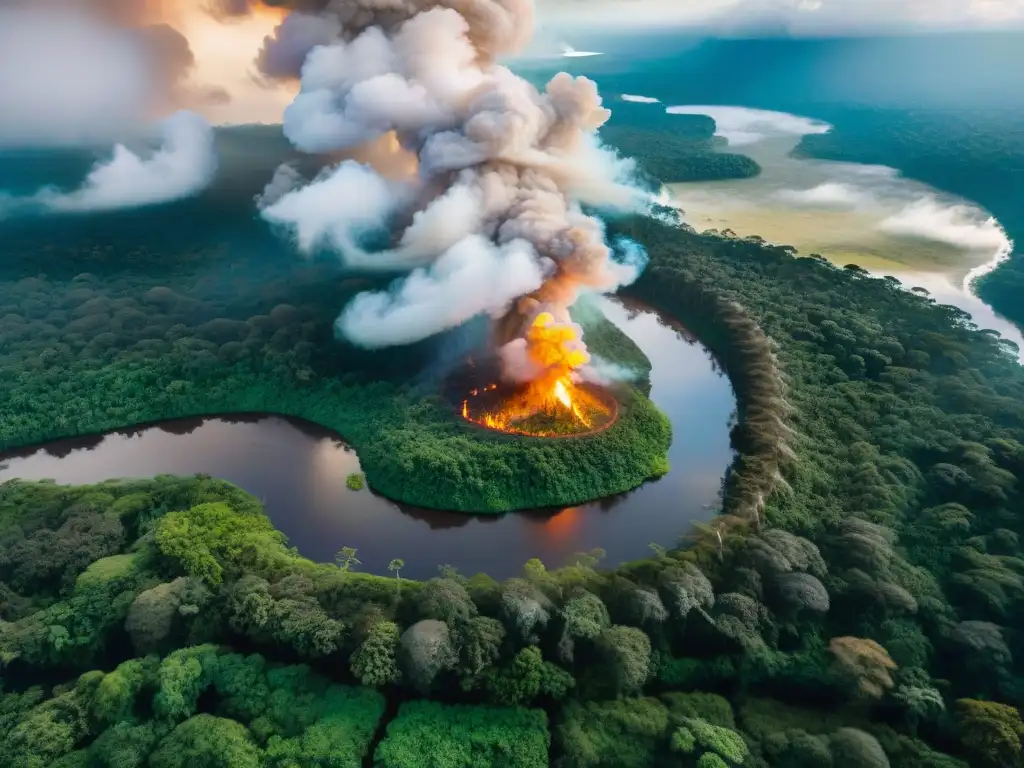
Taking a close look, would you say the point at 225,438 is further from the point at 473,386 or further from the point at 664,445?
the point at 664,445

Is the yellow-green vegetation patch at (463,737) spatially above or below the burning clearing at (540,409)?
above

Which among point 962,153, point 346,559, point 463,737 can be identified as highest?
point 463,737

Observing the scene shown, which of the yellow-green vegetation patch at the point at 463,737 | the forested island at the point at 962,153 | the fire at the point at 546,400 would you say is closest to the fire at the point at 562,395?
the fire at the point at 546,400

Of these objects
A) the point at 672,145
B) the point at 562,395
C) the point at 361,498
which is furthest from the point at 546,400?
the point at 672,145

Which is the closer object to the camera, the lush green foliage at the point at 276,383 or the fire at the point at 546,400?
the lush green foliage at the point at 276,383

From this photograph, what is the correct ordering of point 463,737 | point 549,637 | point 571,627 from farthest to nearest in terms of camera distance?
point 549,637 → point 571,627 → point 463,737

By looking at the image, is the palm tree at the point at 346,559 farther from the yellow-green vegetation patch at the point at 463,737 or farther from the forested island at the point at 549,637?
the yellow-green vegetation patch at the point at 463,737

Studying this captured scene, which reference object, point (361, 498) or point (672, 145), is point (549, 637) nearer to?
point (361, 498)

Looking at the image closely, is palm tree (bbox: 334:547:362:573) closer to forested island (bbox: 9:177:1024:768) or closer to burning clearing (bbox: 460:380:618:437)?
forested island (bbox: 9:177:1024:768)
